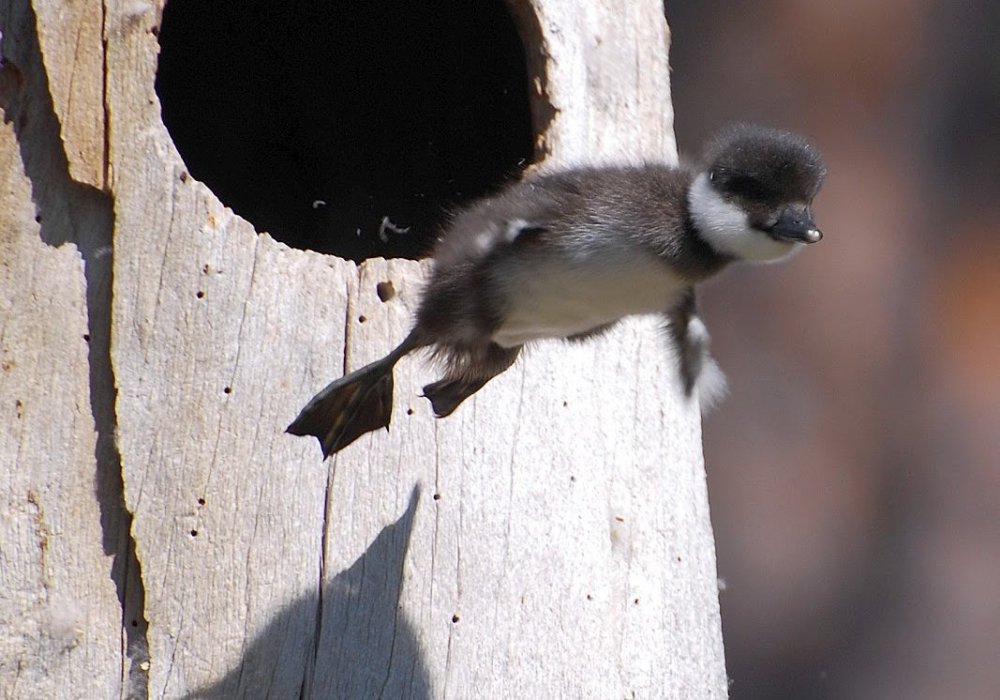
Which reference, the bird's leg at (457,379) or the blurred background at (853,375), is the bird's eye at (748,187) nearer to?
the bird's leg at (457,379)

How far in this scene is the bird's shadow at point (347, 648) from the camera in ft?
9.09

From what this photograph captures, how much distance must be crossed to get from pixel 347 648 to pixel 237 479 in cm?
38

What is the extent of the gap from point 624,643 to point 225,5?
2360 mm

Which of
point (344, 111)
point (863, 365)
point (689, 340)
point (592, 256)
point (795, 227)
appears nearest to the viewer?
point (795, 227)

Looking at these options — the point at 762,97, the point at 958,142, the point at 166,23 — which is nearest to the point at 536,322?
the point at 166,23

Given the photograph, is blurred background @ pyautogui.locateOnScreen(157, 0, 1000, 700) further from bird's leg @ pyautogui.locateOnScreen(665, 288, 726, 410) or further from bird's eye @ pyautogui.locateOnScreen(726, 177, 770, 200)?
bird's eye @ pyautogui.locateOnScreen(726, 177, 770, 200)

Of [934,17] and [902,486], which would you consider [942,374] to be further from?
[934,17]

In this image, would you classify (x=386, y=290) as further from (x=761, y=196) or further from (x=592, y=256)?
(x=761, y=196)

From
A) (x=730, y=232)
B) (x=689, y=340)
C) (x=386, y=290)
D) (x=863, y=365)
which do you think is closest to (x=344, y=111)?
(x=386, y=290)

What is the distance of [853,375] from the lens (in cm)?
647

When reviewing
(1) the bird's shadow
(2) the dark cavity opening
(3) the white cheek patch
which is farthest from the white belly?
(2) the dark cavity opening

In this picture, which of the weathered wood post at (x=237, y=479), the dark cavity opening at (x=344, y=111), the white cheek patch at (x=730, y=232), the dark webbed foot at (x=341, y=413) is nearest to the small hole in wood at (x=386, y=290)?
the weathered wood post at (x=237, y=479)

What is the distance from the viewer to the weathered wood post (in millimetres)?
2789

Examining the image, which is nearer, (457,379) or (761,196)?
(761,196)
